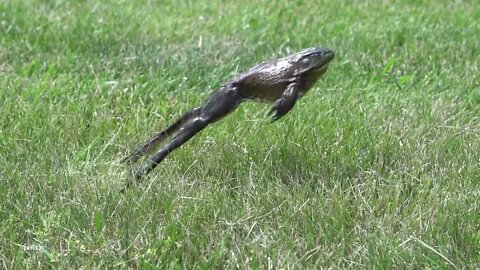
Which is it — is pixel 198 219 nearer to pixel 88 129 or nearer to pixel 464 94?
pixel 88 129

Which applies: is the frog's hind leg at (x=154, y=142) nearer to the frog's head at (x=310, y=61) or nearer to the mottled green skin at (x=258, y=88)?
the mottled green skin at (x=258, y=88)

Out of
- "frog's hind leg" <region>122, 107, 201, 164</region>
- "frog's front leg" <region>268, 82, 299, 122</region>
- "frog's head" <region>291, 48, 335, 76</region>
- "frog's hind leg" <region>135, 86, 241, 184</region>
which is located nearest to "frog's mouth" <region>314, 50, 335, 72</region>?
"frog's head" <region>291, 48, 335, 76</region>

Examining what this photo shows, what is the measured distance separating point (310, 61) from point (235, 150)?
50cm

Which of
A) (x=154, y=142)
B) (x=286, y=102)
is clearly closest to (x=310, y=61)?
(x=286, y=102)

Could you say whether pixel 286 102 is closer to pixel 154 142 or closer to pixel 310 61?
pixel 310 61

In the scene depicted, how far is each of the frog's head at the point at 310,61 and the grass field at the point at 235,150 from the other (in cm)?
39

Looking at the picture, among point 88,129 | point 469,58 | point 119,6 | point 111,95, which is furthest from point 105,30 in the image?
point 469,58

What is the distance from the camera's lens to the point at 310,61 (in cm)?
356

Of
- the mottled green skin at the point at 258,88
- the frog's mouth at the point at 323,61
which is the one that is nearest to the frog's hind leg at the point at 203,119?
the mottled green skin at the point at 258,88

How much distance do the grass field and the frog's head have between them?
15.4 inches

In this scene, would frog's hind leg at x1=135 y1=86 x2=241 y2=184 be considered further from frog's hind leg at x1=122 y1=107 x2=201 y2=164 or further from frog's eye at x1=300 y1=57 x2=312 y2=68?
frog's eye at x1=300 y1=57 x2=312 y2=68

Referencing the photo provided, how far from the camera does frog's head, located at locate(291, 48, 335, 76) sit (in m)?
3.55

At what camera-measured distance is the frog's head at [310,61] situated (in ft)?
11.7

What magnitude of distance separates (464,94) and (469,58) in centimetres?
70
